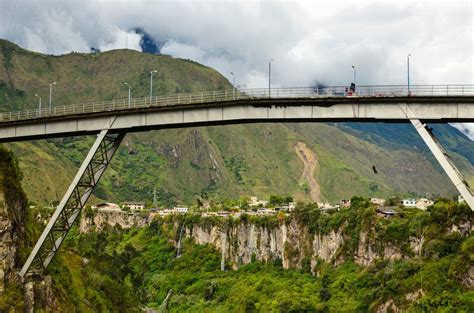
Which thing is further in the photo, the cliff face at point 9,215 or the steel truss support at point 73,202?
the cliff face at point 9,215

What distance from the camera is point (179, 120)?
4091cm

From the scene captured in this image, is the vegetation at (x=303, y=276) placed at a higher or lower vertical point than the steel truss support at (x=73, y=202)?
lower

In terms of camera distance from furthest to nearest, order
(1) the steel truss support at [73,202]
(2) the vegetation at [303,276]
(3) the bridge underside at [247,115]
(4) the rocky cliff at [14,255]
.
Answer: (2) the vegetation at [303,276]
(4) the rocky cliff at [14,255]
(1) the steel truss support at [73,202]
(3) the bridge underside at [247,115]

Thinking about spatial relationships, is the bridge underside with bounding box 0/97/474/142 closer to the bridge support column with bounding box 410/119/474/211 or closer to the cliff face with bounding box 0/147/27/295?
the bridge support column with bounding box 410/119/474/211

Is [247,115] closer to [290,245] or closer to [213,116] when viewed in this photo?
[213,116]

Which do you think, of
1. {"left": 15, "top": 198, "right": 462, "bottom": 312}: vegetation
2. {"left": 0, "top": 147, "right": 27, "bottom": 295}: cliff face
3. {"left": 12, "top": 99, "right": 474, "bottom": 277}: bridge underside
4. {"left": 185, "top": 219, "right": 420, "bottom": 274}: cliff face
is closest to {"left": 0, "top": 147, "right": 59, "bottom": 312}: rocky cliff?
{"left": 0, "top": 147, "right": 27, "bottom": 295}: cliff face

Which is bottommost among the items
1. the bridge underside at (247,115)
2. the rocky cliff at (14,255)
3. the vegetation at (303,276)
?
the vegetation at (303,276)

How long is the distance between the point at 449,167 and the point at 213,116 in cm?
1542

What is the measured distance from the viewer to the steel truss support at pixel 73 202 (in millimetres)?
41219

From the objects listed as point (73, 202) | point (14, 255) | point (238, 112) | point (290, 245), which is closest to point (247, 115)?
point (238, 112)

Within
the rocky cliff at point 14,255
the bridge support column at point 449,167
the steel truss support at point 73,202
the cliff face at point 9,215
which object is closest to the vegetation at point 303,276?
the rocky cliff at point 14,255

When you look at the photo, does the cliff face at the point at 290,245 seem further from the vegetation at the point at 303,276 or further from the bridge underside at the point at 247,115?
the bridge underside at the point at 247,115

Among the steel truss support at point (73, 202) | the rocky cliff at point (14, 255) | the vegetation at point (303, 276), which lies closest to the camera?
the steel truss support at point (73, 202)

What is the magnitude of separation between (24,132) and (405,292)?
4611 centimetres
